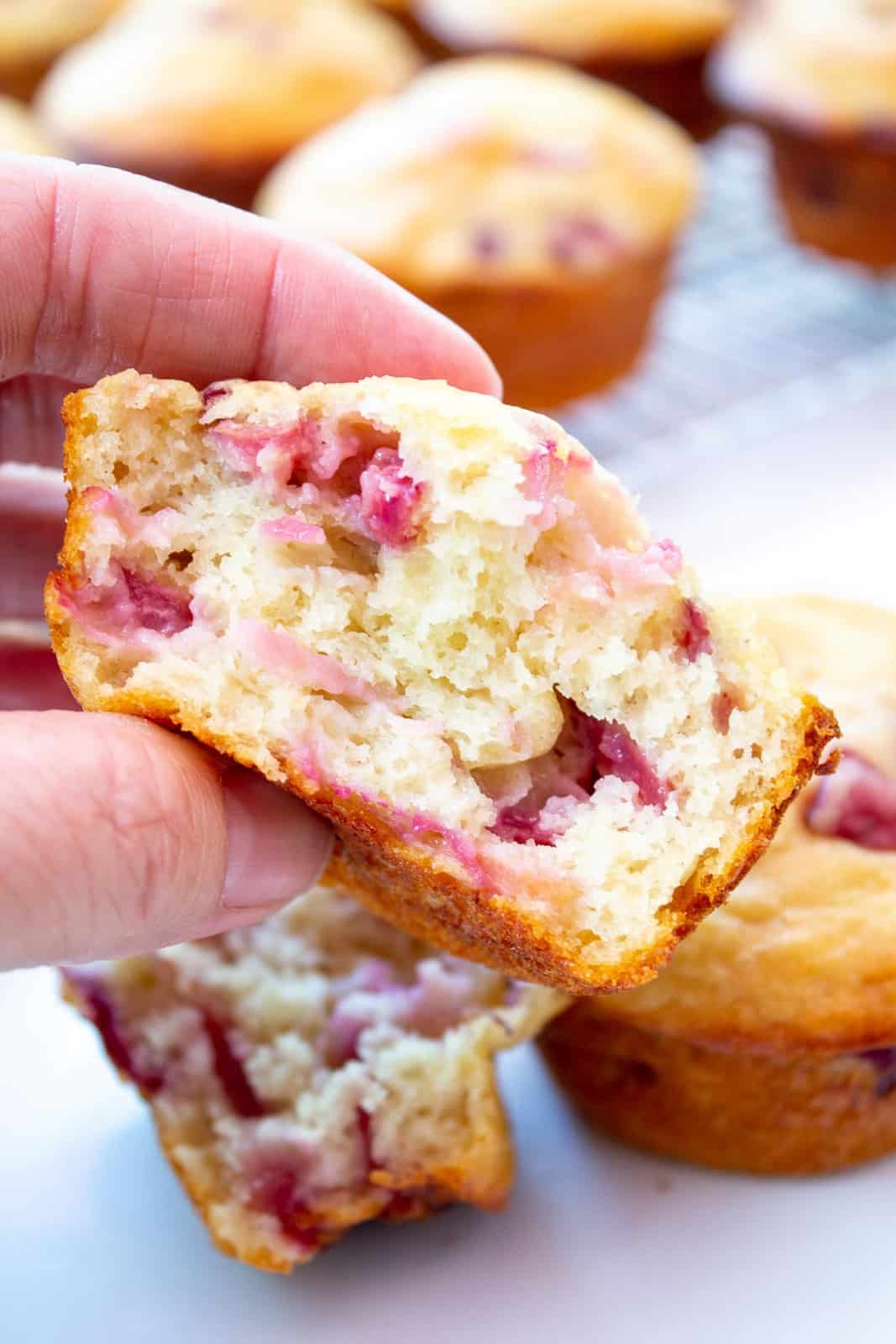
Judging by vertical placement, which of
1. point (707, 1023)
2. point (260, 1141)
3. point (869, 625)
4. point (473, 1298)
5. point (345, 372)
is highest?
point (345, 372)

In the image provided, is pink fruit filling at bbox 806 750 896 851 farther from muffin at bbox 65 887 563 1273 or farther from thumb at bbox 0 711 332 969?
thumb at bbox 0 711 332 969

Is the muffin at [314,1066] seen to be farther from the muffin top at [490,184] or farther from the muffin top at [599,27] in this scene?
the muffin top at [599,27]

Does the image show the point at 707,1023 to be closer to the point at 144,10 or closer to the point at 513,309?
the point at 513,309

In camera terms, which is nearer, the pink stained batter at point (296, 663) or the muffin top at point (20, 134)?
the pink stained batter at point (296, 663)

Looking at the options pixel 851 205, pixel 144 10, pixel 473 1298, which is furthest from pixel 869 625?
pixel 144 10

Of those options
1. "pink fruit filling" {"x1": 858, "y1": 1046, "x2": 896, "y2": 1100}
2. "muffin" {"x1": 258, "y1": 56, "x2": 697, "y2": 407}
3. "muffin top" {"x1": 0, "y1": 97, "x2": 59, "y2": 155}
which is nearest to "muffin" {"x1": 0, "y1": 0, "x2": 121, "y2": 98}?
"muffin top" {"x1": 0, "y1": 97, "x2": 59, "y2": 155}

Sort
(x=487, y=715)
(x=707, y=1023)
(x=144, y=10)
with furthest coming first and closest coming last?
(x=144, y=10)
(x=707, y=1023)
(x=487, y=715)

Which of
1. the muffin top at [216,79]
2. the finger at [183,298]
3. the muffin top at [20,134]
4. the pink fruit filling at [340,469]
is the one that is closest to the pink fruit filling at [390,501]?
the pink fruit filling at [340,469]
